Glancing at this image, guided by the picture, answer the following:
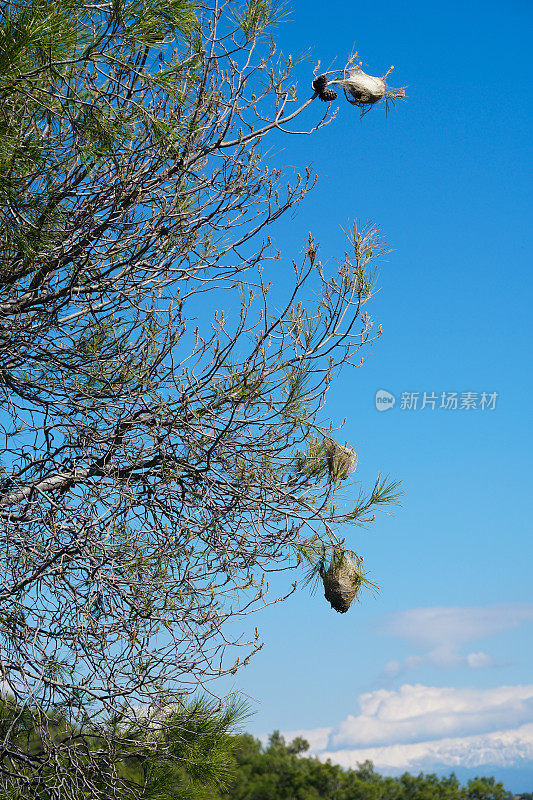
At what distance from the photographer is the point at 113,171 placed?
4.81 meters

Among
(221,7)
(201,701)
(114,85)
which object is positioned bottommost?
(201,701)

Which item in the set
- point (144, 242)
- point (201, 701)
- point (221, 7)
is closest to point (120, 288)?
point (144, 242)

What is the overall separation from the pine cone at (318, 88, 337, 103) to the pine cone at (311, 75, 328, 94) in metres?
0.02

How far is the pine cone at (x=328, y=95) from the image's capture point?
15.9 ft

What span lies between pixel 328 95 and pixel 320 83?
3.6 inches

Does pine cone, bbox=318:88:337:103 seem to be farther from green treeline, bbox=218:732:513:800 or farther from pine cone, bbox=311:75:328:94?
green treeline, bbox=218:732:513:800

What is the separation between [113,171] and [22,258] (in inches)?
31.7

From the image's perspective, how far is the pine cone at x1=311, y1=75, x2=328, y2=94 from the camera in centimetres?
484

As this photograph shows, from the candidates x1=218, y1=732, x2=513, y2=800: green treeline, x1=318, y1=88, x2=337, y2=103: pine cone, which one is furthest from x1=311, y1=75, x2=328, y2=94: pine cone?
x1=218, y1=732, x2=513, y2=800: green treeline

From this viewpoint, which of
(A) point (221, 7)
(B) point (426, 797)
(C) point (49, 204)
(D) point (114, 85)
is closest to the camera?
(C) point (49, 204)

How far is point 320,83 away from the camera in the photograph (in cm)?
486

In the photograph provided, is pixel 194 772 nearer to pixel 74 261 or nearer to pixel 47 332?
pixel 47 332

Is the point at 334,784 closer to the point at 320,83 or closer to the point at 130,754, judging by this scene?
the point at 130,754

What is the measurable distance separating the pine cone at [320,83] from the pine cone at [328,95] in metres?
0.02
